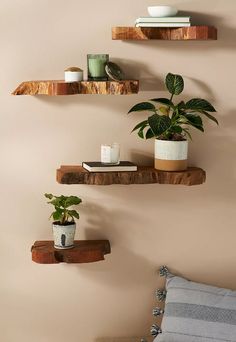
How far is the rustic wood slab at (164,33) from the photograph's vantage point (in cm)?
246

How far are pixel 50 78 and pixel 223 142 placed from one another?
0.74 metres

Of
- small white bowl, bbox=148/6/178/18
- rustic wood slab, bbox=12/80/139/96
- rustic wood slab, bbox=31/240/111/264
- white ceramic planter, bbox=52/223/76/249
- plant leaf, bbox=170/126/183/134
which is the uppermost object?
small white bowl, bbox=148/6/178/18

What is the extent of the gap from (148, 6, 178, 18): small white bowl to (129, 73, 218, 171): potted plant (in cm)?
23

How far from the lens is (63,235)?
2525 millimetres

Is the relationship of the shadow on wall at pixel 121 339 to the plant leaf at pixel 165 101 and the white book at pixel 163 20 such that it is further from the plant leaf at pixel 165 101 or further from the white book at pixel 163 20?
the white book at pixel 163 20

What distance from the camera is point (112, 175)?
96.9 inches

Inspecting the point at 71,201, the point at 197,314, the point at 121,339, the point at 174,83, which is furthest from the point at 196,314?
the point at 174,83

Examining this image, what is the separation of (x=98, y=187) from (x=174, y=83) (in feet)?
1.72

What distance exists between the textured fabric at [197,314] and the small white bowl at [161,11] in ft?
3.45

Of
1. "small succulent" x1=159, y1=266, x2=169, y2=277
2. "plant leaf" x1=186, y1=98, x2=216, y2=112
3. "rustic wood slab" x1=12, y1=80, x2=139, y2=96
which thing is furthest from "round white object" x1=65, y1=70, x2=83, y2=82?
"small succulent" x1=159, y1=266, x2=169, y2=277

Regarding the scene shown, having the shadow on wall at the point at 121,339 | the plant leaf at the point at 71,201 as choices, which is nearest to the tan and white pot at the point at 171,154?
the plant leaf at the point at 71,201

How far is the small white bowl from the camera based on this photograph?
2.45 metres

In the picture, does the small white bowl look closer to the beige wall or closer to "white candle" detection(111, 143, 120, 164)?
the beige wall

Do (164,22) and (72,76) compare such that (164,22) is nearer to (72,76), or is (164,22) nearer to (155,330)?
(72,76)
